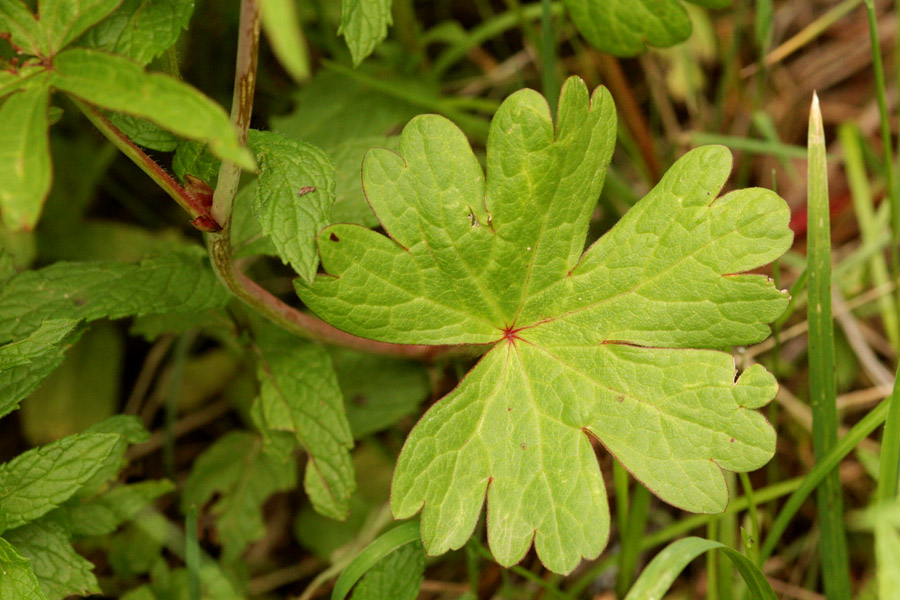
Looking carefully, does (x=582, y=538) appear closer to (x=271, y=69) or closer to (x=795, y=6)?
(x=271, y=69)

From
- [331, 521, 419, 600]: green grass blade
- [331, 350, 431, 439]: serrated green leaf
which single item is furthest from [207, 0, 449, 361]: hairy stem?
[331, 521, 419, 600]: green grass blade

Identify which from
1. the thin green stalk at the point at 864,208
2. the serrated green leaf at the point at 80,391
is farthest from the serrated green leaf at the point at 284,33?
the thin green stalk at the point at 864,208

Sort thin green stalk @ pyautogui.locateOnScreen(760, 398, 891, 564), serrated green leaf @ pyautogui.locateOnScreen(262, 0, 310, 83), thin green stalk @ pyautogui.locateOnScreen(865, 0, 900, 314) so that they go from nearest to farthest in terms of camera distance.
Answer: serrated green leaf @ pyautogui.locateOnScreen(262, 0, 310, 83)
thin green stalk @ pyautogui.locateOnScreen(760, 398, 891, 564)
thin green stalk @ pyautogui.locateOnScreen(865, 0, 900, 314)

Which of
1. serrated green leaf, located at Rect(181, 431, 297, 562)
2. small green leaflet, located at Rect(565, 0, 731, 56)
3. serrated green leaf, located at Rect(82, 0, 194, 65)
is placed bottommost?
serrated green leaf, located at Rect(181, 431, 297, 562)

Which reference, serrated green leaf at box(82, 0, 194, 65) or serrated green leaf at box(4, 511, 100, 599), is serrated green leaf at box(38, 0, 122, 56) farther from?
serrated green leaf at box(4, 511, 100, 599)

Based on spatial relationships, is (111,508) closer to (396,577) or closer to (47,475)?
(47,475)

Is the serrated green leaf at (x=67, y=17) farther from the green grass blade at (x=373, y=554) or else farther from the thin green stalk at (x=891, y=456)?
the thin green stalk at (x=891, y=456)

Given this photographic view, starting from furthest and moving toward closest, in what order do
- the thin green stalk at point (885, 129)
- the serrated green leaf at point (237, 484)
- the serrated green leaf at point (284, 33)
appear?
1. the serrated green leaf at point (237, 484)
2. the thin green stalk at point (885, 129)
3. the serrated green leaf at point (284, 33)
